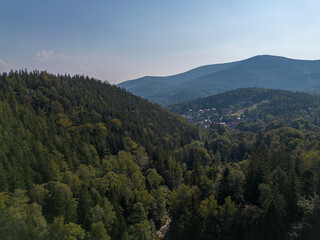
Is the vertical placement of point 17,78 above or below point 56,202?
above

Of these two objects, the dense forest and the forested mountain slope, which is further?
the forested mountain slope

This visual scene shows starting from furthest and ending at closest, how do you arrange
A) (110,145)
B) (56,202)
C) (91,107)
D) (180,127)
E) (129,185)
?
1. (180,127)
2. (91,107)
3. (110,145)
4. (129,185)
5. (56,202)

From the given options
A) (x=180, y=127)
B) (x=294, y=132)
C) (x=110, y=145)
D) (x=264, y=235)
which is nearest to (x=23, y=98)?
(x=110, y=145)

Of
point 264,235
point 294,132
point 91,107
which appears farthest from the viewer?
point 91,107

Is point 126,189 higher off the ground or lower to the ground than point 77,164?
lower

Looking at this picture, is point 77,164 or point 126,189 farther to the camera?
point 77,164

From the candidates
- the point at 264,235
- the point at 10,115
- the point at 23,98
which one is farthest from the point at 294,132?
the point at 23,98

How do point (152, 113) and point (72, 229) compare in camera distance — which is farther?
point (152, 113)

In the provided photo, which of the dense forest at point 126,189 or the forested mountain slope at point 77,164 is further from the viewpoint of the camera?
the forested mountain slope at point 77,164

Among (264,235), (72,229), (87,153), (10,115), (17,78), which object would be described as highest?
(17,78)

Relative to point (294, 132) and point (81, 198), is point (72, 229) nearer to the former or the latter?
point (81, 198)
